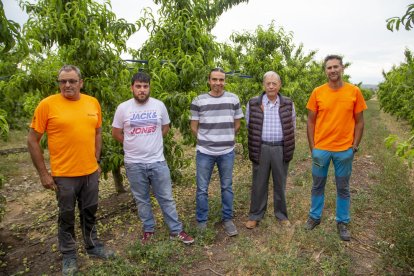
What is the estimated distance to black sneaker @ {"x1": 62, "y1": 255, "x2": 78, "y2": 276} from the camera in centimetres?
361

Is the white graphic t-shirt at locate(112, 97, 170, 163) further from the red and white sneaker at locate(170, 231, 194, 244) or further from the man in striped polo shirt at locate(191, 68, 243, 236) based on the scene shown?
the red and white sneaker at locate(170, 231, 194, 244)

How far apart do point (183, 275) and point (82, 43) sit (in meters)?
3.42

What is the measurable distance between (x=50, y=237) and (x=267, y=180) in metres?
3.33

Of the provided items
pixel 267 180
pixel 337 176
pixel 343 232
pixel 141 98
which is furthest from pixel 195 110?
pixel 343 232

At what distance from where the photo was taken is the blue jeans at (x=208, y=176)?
14.6ft

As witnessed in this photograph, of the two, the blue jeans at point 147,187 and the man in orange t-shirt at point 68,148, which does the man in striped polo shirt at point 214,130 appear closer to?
the blue jeans at point 147,187

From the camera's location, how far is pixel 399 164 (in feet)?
27.2

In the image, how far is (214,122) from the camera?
4.32 metres

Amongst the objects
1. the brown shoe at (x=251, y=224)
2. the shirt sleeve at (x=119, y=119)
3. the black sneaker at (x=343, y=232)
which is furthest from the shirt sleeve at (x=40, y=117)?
the black sneaker at (x=343, y=232)

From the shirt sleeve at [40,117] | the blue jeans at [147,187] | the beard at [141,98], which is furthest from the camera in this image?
the blue jeans at [147,187]

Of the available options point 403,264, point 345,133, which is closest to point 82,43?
point 345,133

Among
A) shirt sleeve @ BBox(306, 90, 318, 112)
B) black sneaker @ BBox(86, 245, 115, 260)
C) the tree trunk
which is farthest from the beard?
the tree trunk

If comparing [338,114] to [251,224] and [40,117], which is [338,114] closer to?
[251,224]

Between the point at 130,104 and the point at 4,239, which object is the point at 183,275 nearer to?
the point at 130,104
